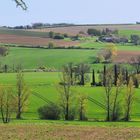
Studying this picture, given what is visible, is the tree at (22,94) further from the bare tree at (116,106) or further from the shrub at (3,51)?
the shrub at (3,51)

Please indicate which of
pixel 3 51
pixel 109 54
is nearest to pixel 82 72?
pixel 109 54

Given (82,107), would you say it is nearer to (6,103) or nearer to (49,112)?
(49,112)

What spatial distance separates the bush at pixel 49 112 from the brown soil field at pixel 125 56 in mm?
65722

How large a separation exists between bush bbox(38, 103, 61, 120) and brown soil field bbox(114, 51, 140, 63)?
65.7m

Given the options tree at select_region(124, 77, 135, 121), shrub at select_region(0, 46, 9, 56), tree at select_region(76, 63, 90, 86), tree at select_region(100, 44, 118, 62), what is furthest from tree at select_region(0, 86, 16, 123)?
tree at select_region(100, 44, 118, 62)

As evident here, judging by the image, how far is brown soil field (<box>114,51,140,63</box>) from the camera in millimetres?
129500

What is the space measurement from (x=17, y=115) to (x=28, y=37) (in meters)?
81.0

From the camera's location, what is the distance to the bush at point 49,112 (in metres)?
62.4

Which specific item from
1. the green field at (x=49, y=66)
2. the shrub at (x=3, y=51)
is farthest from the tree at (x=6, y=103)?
the shrub at (x=3, y=51)

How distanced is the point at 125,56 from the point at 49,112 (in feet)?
237

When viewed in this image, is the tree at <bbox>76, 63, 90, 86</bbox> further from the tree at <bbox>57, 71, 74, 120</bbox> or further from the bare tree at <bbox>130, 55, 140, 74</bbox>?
the tree at <bbox>57, 71, 74, 120</bbox>

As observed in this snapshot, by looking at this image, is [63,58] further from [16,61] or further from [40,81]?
[40,81]

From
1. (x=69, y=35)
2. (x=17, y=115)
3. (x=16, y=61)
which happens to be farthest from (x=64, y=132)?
(x=69, y=35)

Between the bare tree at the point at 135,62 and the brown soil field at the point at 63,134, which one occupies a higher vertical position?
the brown soil field at the point at 63,134
